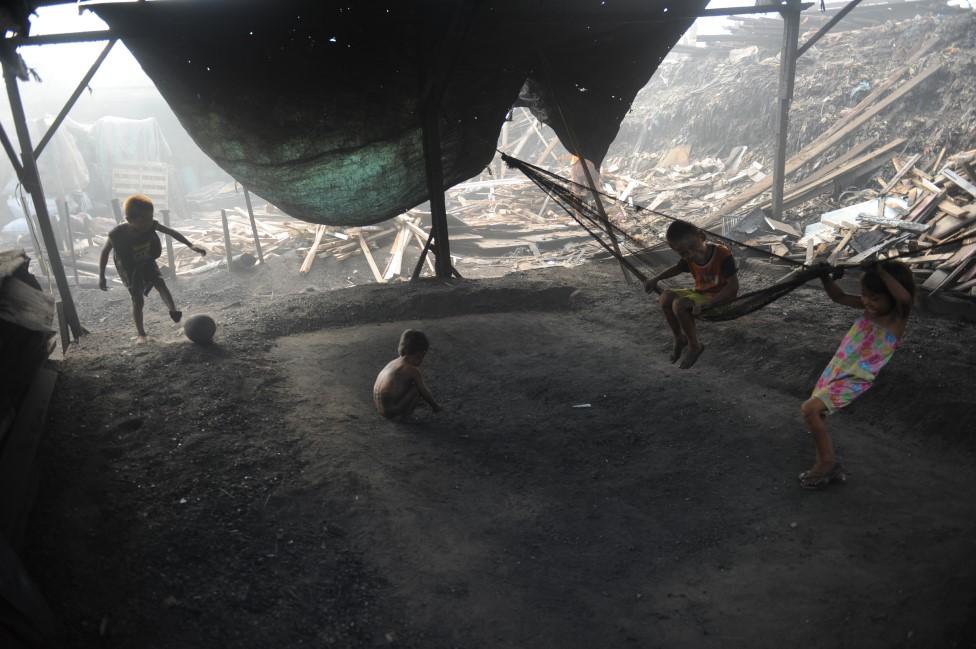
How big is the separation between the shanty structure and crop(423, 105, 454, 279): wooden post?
2cm

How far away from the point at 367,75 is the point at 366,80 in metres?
0.05

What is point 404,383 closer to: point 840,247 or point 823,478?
point 823,478

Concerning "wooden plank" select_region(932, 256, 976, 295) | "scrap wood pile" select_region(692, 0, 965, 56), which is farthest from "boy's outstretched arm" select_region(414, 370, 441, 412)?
"scrap wood pile" select_region(692, 0, 965, 56)

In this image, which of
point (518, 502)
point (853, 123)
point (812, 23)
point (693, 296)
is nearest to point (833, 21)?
point (853, 123)

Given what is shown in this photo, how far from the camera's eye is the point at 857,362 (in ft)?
11.7

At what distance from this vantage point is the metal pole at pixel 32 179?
20.2 feet

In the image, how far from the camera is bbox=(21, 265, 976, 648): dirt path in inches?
119

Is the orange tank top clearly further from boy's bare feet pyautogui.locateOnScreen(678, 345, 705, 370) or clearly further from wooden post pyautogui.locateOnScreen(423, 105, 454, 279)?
wooden post pyautogui.locateOnScreen(423, 105, 454, 279)

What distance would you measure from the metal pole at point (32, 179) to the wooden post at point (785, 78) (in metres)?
9.05

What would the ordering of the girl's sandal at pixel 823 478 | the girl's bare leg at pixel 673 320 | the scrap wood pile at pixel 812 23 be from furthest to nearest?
the scrap wood pile at pixel 812 23 < the girl's bare leg at pixel 673 320 < the girl's sandal at pixel 823 478

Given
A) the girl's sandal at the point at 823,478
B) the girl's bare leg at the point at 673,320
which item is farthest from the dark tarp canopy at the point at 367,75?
the girl's sandal at the point at 823,478

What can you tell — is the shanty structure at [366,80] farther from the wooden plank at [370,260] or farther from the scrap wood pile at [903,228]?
the wooden plank at [370,260]

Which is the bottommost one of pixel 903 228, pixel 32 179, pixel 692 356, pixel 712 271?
pixel 692 356

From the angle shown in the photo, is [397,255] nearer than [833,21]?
No
